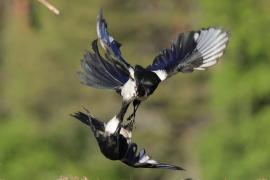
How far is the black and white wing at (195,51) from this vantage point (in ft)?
24.7

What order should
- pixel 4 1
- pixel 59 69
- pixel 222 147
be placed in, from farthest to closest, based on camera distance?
pixel 4 1 → pixel 59 69 → pixel 222 147

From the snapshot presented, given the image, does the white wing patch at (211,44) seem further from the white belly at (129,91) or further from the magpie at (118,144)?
the magpie at (118,144)

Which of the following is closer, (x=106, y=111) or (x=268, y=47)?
(x=268, y=47)

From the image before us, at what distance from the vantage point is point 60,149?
31.1 meters

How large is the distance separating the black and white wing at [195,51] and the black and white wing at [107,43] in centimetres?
22

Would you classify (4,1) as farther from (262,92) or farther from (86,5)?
(262,92)

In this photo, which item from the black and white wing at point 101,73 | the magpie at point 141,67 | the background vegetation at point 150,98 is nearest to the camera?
the magpie at point 141,67

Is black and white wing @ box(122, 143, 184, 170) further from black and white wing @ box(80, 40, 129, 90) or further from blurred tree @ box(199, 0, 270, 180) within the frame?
blurred tree @ box(199, 0, 270, 180)

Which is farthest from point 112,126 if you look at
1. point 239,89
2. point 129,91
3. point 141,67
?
point 239,89

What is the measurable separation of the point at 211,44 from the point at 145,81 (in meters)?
0.48

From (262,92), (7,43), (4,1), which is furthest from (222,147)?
(4,1)

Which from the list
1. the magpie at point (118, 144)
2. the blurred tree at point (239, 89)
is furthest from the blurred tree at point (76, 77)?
the magpie at point (118, 144)

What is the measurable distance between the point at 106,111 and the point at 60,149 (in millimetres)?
2809

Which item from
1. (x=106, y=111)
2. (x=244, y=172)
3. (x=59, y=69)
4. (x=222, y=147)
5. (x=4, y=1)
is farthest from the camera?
(x=4, y=1)
